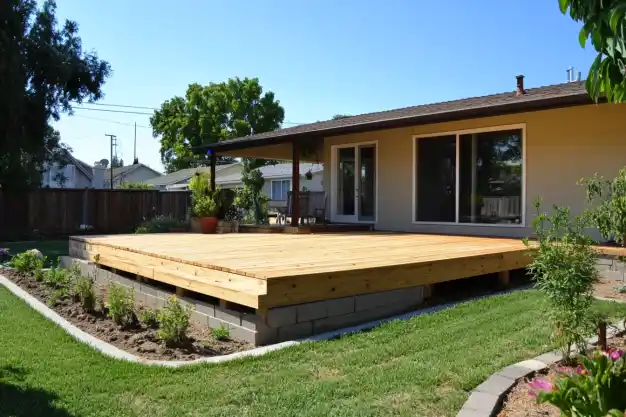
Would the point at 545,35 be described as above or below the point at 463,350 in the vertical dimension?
above

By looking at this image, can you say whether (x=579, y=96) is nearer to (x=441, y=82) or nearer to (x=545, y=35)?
(x=545, y=35)

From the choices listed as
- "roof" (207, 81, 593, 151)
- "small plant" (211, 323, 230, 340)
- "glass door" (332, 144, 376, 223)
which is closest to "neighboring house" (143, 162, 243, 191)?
"glass door" (332, 144, 376, 223)

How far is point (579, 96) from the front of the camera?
6453mm

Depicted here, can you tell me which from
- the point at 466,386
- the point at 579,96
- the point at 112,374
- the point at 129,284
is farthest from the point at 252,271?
the point at 579,96

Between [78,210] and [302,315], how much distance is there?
14.4 m

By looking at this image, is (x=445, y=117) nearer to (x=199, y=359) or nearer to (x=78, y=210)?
(x=199, y=359)

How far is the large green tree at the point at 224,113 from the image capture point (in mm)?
35469

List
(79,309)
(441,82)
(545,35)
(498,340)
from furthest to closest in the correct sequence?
(441,82), (545,35), (79,309), (498,340)

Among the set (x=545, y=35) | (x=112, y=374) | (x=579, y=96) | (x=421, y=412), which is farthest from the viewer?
(x=545, y=35)

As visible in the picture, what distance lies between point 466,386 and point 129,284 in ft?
15.8

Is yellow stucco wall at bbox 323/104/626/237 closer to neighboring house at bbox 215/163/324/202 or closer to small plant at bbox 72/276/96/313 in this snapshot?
small plant at bbox 72/276/96/313

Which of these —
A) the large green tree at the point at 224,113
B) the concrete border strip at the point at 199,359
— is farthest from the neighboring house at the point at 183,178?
the concrete border strip at the point at 199,359

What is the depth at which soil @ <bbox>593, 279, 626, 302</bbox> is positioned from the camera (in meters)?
5.29

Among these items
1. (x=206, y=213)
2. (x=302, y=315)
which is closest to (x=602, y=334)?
(x=302, y=315)
